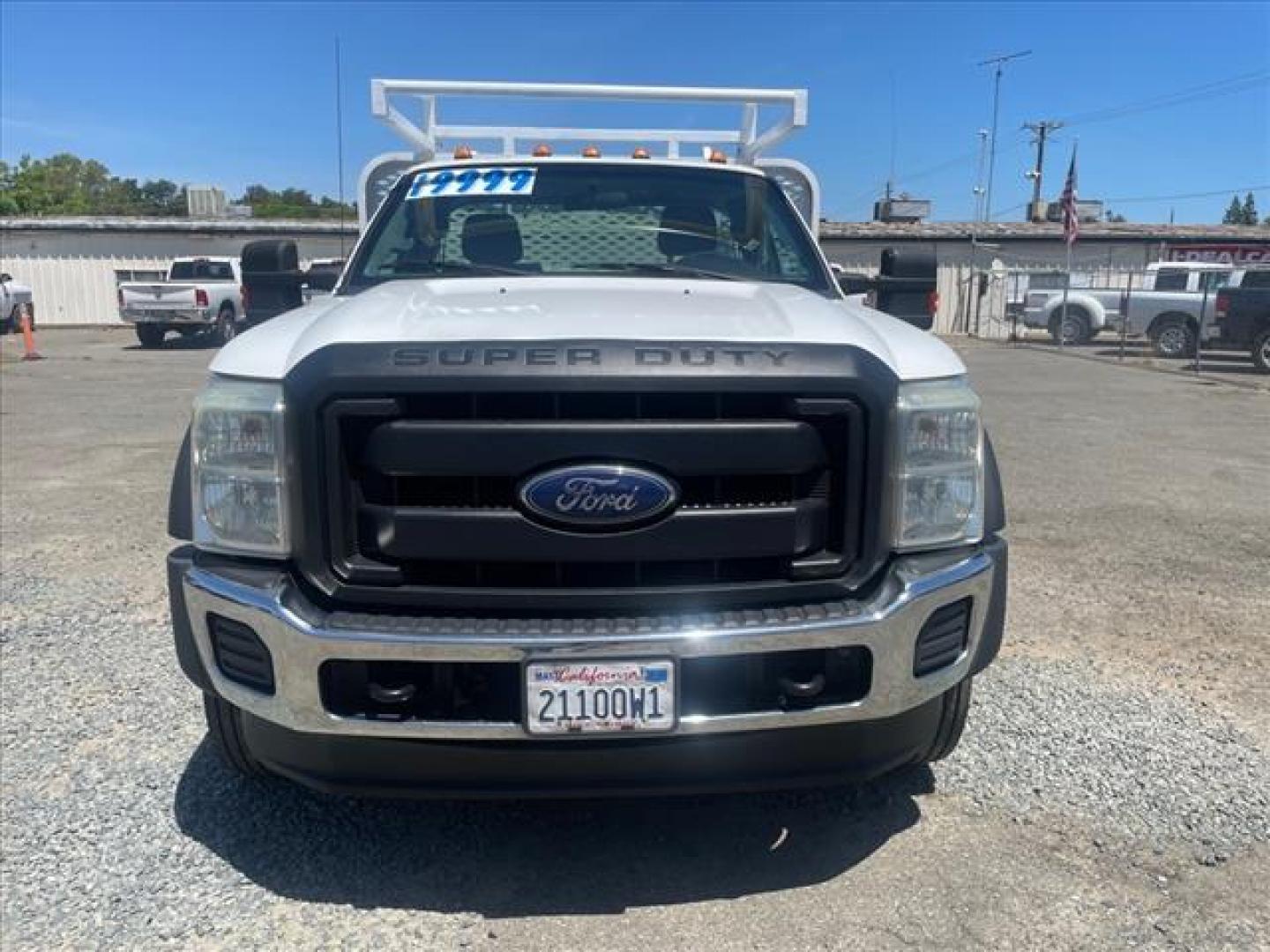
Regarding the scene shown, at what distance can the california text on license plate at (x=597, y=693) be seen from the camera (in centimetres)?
224

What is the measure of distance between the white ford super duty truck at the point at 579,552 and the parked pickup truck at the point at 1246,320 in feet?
66.0

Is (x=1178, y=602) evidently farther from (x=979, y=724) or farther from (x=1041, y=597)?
(x=979, y=724)

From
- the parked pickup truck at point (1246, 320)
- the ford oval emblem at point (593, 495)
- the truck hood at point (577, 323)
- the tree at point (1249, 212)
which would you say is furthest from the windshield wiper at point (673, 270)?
the tree at point (1249, 212)

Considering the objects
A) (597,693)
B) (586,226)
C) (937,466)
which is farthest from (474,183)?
(597,693)

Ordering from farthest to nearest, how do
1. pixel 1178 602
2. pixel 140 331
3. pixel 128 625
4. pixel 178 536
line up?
1. pixel 140 331
2. pixel 1178 602
3. pixel 128 625
4. pixel 178 536

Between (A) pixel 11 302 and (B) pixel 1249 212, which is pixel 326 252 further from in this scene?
(B) pixel 1249 212

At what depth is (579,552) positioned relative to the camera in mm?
2322

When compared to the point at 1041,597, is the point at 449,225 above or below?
above

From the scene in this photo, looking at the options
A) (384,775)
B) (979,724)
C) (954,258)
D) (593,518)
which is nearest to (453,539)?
(593,518)

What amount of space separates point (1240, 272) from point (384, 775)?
77.8 feet

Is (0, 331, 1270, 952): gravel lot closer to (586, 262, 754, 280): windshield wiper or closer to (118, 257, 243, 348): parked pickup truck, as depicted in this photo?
(586, 262, 754, 280): windshield wiper

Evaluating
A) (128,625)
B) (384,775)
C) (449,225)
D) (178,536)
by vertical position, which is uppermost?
(449,225)

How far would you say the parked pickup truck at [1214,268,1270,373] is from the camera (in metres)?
19.1

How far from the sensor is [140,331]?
74.7 ft
